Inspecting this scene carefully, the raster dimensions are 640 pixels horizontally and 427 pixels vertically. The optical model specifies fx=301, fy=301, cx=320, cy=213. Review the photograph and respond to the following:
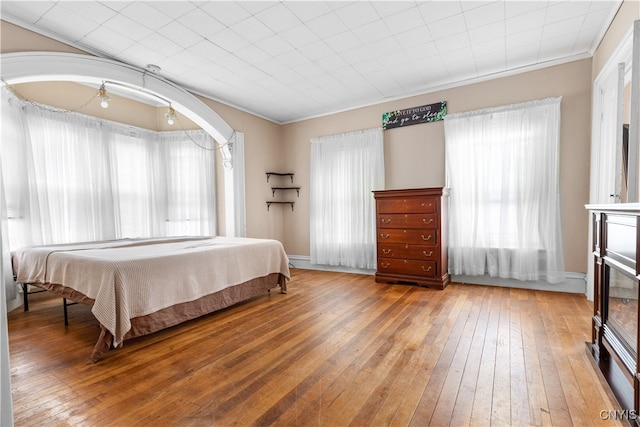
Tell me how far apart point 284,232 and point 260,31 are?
3.76m

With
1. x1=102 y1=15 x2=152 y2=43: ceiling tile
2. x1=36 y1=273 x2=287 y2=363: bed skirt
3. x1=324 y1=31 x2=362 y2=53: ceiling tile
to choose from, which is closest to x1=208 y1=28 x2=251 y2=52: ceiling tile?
x1=102 y1=15 x2=152 y2=43: ceiling tile

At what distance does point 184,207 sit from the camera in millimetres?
5242

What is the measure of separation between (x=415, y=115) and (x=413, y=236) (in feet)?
6.12

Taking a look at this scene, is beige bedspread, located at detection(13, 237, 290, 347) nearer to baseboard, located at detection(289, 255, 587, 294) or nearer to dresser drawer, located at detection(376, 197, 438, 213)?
dresser drawer, located at detection(376, 197, 438, 213)

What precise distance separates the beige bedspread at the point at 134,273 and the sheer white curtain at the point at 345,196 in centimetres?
194

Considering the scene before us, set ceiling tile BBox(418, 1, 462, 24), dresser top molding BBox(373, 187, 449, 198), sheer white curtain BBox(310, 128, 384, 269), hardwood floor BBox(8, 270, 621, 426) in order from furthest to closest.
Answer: sheer white curtain BBox(310, 128, 384, 269), dresser top molding BBox(373, 187, 449, 198), ceiling tile BBox(418, 1, 462, 24), hardwood floor BBox(8, 270, 621, 426)

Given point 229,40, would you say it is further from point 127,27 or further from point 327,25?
point 327,25

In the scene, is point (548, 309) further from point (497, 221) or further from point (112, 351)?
point (112, 351)

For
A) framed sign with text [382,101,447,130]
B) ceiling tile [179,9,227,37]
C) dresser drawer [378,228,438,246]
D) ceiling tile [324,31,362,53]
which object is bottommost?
dresser drawer [378,228,438,246]

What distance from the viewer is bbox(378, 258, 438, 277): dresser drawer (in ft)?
13.2

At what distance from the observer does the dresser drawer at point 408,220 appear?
402 cm

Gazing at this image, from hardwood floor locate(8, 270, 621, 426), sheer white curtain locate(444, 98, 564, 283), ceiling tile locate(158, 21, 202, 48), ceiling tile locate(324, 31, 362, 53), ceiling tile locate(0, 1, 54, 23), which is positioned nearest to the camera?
hardwood floor locate(8, 270, 621, 426)

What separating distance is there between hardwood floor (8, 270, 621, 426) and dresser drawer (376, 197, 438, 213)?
1.34 meters

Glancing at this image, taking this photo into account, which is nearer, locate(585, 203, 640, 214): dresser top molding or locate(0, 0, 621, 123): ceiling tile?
locate(585, 203, 640, 214): dresser top molding
